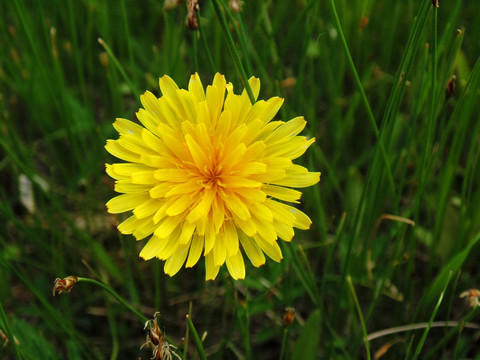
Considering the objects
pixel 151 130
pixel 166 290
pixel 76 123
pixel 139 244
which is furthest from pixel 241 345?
pixel 76 123

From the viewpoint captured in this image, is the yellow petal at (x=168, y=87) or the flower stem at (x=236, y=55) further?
the yellow petal at (x=168, y=87)

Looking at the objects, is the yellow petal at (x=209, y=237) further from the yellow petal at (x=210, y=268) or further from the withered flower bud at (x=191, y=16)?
the withered flower bud at (x=191, y=16)

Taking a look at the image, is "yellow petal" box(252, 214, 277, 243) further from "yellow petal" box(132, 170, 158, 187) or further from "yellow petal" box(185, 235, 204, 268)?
"yellow petal" box(132, 170, 158, 187)

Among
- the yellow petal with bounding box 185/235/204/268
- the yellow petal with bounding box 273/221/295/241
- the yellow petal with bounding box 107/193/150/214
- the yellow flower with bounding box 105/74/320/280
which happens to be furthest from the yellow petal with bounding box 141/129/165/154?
the yellow petal with bounding box 273/221/295/241

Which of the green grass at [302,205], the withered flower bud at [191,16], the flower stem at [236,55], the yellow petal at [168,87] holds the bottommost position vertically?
the green grass at [302,205]

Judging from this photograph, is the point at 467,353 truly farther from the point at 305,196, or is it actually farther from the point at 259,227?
the point at 259,227

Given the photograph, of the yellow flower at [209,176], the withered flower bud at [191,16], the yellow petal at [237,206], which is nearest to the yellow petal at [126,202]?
the yellow flower at [209,176]

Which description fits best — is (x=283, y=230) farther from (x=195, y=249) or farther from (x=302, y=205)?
(x=302, y=205)
